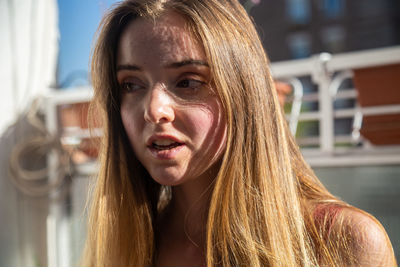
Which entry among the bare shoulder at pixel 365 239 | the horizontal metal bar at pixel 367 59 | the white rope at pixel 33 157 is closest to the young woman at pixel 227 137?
the bare shoulder at pixel 365 239

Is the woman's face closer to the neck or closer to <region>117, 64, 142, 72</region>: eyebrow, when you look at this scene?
<region>117, 64, 142, 72</region>: eyebrow

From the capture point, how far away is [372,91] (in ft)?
5.82

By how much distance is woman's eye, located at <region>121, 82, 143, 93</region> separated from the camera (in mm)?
944

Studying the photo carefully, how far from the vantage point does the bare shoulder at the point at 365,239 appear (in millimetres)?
773

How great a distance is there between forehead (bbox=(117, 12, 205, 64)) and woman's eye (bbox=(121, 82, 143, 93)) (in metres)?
0.07

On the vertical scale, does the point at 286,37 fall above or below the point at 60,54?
above

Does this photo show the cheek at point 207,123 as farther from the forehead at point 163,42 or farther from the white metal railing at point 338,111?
the white metal railing at point 338,111

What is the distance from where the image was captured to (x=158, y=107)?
0.85 metres

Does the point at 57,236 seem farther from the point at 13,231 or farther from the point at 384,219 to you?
the point at 384,219

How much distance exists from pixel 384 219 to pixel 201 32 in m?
1.40

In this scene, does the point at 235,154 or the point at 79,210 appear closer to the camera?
the point at 235,154

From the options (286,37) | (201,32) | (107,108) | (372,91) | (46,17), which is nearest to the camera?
(201,32)

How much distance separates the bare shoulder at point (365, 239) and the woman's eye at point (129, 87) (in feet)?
1.81

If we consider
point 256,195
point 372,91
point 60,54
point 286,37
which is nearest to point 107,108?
point 256,195
